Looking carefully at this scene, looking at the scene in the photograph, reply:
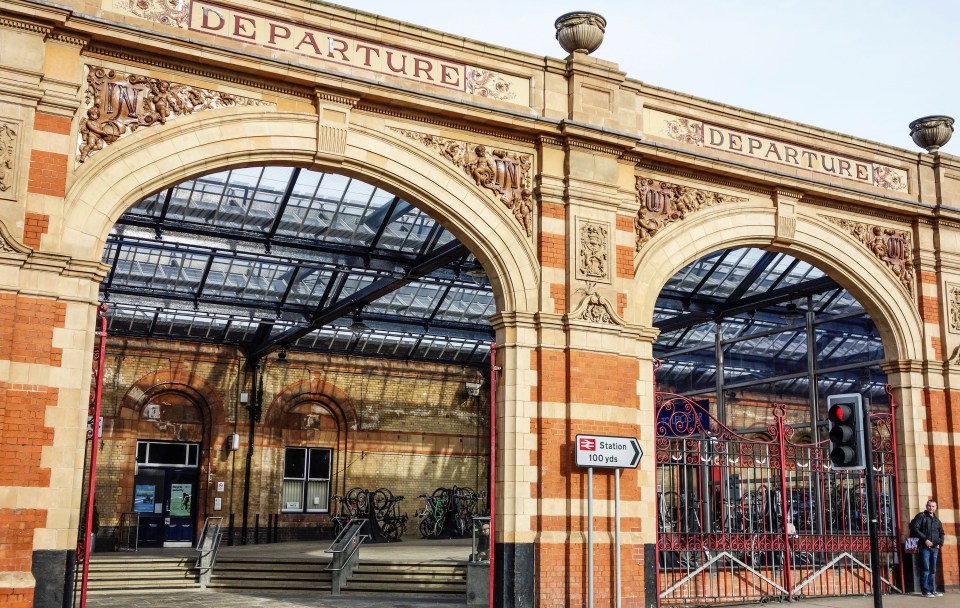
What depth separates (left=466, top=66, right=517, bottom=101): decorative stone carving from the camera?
13234 mm

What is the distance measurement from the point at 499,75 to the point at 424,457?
1653 centimetres

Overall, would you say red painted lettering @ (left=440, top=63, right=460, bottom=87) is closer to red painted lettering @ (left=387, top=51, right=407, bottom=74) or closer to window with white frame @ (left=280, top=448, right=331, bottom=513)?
red painted lettering @ (left=387, top=51, right=407, bottom=74)

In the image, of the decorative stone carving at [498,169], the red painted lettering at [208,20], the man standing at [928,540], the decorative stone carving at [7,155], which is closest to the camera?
the decorative stone carving at [7,155]

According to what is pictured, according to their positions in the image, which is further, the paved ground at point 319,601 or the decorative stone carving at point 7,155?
the paved ground at point 319,601

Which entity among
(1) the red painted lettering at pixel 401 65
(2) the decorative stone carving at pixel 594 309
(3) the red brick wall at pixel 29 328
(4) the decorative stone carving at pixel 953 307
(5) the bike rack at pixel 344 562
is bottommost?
(5) the bike rack at pixel 344 562

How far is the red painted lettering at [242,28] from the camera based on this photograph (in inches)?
468

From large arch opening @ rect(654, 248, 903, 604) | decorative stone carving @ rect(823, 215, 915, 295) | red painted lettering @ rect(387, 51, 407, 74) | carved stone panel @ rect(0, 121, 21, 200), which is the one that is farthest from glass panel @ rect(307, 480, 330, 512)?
carved stone panel @ rect(0, 121, 21, 200)

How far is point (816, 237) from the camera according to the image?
50.9 ft

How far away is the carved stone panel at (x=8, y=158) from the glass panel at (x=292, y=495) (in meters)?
16.9

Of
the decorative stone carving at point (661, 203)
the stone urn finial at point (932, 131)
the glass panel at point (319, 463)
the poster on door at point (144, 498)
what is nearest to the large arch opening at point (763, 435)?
the decorative stone carving at point (661, 203)

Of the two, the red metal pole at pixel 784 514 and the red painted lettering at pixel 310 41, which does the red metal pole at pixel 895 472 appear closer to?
the red metal pole at pixel 784 514

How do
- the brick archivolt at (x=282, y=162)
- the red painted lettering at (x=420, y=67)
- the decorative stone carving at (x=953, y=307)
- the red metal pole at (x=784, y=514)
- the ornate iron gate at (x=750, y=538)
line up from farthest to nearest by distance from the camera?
the decorative stone carving at (x=953, y=307)
the red metal pole at (x=784, y=514)
the ornate iron gate at (x=750, y=538)
the red painted lettering at (x=420, y=67)
the brick archivolt at (x=282, y=162)

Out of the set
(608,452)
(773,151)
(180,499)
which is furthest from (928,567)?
(180,499)

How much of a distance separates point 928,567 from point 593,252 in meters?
7.42
